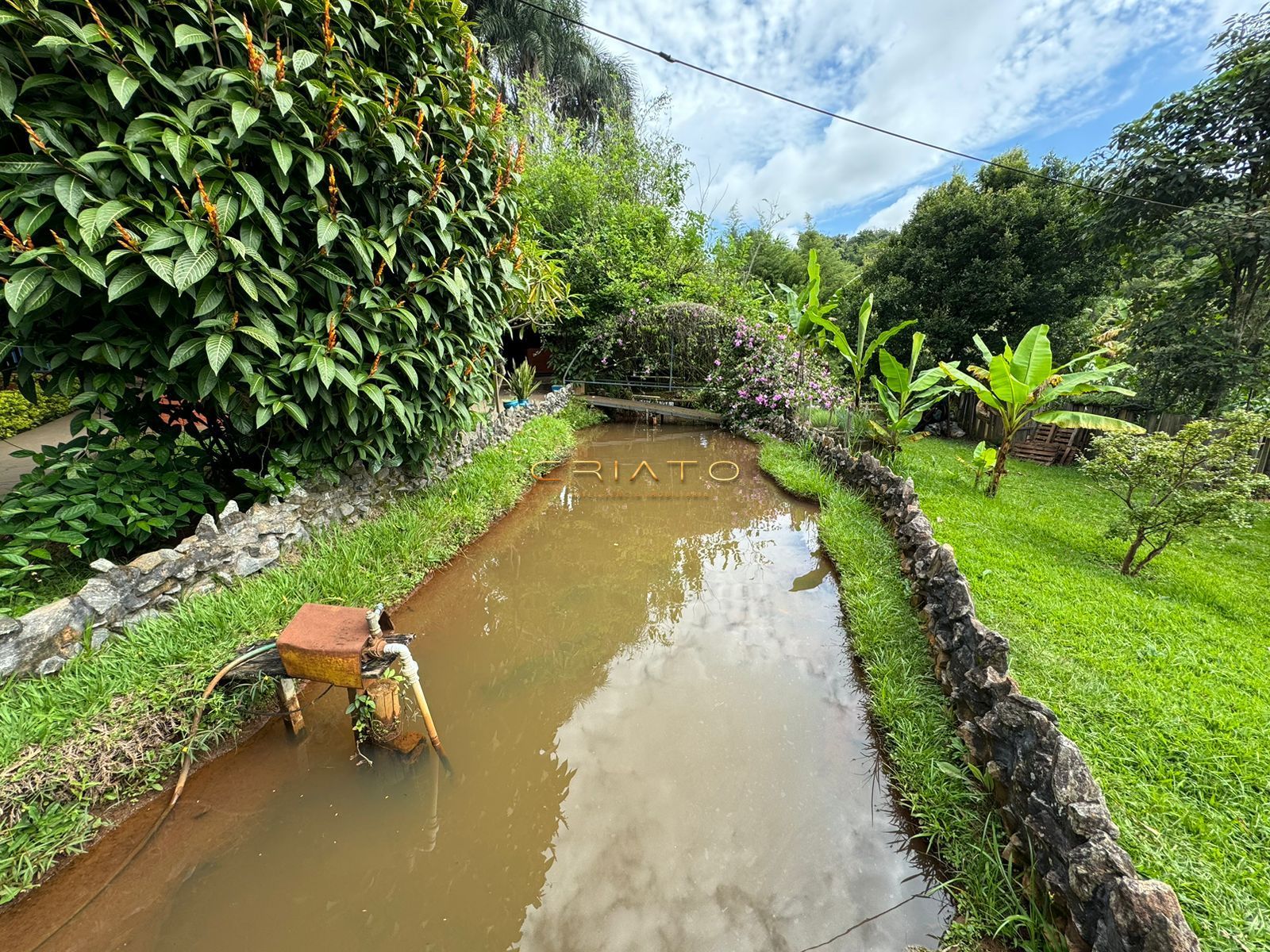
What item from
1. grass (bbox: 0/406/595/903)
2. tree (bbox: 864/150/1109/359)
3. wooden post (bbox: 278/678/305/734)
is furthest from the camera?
tree (bbox: 864/150/1109/359)

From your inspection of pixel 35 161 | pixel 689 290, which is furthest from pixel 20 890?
pixel 689 290

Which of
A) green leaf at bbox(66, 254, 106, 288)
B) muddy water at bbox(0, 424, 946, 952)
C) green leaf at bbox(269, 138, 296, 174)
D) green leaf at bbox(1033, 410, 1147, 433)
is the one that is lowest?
muddy water at bbox(0, 424, 946, 952)

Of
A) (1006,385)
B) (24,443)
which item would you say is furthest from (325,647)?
(24,443)

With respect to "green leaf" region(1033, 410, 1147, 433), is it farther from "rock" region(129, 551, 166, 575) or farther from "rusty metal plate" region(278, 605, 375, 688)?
"rock" region(129, 551, 166, 575)

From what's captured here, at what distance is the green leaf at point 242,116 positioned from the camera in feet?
7.91

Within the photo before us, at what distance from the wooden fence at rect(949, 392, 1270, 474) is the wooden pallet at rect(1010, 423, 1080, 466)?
0.32ft

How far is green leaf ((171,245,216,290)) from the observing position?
233 centimetres

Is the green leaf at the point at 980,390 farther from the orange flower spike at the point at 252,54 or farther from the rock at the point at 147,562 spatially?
the rock at the point at 147,562

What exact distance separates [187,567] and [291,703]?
1188 millimetres

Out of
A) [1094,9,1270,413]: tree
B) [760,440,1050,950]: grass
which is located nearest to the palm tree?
[1094,9,1270,413]: tree

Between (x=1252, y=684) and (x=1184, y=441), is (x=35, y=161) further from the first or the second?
(x=1184, y=441)

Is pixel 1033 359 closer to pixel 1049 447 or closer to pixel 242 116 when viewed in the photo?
pixel 1049 447

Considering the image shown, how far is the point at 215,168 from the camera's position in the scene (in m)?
2.53

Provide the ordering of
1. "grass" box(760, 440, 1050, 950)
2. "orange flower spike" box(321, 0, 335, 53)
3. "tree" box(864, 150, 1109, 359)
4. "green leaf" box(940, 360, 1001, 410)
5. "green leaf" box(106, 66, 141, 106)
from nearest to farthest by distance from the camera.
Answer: "grass" box(760, 440, 1050, 950), "green leaf" box(106, 66, 141, 106), "orange flower spike" box(321, 0, 335, 53), "green leaf" box(940, 360, 1001, 410), "tree" box(864, 150, 1109, 359)
